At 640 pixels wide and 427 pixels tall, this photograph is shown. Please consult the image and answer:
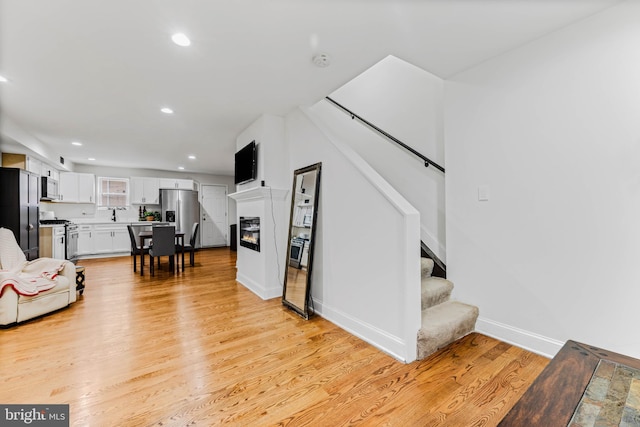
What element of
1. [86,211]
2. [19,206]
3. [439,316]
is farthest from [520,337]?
[86,211]

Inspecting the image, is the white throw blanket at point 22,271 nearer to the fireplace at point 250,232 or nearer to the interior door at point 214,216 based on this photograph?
the fireplace at point 250,232

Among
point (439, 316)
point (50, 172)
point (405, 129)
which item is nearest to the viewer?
point (439, 316)

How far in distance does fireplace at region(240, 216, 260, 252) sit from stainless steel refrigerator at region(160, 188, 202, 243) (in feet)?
14.8

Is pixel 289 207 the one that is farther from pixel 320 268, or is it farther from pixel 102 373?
pixel 102 373

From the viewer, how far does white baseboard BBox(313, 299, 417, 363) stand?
2.07 metres

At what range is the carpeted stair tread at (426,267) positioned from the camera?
274 centimetres

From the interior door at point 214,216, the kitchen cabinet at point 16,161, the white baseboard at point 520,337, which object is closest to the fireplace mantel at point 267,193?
the white baseboard at point 520,337

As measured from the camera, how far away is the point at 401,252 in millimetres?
2047

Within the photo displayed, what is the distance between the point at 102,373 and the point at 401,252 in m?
2.34

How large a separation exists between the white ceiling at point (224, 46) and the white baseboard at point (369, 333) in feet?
7.81

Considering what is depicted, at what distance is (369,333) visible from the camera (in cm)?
233

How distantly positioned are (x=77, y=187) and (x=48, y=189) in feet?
3.69

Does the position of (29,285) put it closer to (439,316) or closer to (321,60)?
(321,60)

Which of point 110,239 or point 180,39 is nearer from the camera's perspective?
point 180,39
